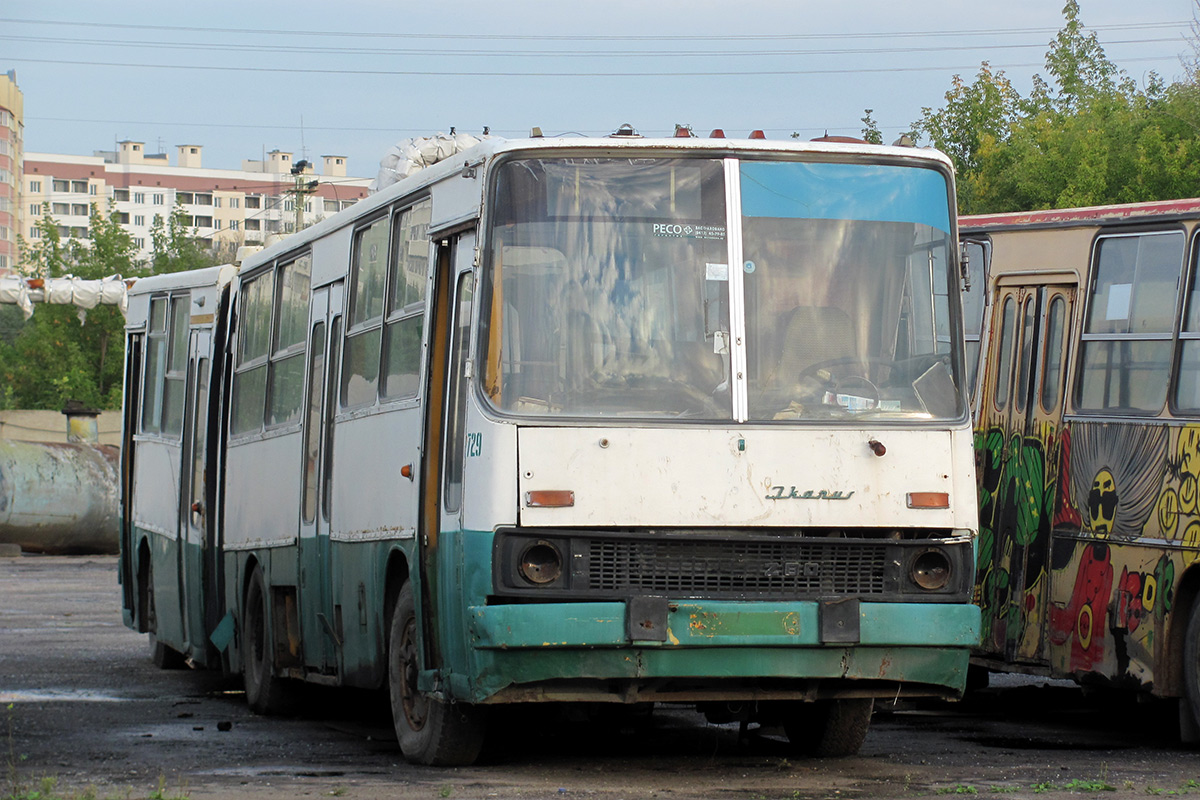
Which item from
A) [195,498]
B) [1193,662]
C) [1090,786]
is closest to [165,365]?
[195,498]

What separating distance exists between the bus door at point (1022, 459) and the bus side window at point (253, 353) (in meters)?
5.18

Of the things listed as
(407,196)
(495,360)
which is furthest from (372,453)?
(495,360)

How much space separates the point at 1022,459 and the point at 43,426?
5034 centimetres

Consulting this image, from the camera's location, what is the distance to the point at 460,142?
11984 millimetres

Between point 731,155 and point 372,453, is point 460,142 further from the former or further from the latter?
point 731,155

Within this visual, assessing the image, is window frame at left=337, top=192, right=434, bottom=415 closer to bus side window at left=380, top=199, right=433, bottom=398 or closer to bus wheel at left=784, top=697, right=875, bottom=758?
bus side window at left=380, top=199, right=433, bottom=398

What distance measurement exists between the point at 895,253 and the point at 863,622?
1.78 metres

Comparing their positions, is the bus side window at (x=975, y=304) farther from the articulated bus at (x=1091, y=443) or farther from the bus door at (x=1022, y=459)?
the bus door at (x=1022, y=459)

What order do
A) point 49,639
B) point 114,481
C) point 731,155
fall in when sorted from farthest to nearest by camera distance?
point 114,481 → point 49,639 → point 731,155

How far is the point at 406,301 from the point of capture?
10312 mm

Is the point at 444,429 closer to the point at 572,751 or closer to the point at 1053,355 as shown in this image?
the point at 572,751

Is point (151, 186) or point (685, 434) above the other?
point (151, 186)

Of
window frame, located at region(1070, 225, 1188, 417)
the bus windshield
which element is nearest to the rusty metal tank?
window frame, located at region(1070, 225, 1188, 417)

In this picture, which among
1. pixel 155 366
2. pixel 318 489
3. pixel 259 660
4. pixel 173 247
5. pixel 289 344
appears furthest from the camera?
pixel 173 247
